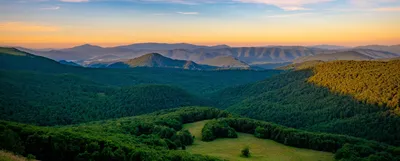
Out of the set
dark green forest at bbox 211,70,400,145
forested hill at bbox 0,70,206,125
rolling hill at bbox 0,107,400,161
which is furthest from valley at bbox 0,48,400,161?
forested hill at bbox 0,70,206,125

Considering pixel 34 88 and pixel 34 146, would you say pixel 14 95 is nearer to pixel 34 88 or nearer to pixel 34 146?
pixel 34 88

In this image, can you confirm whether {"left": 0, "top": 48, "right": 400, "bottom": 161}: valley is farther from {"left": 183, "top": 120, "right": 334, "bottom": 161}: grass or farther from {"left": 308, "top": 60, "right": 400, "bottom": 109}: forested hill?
{"left": 308, "top": 60, "right": 400, "bottom": 109}: forested hill

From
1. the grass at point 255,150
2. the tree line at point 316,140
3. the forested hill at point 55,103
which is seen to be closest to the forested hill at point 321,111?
the tree line at point 316,140

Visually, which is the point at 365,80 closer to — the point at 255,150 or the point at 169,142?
the point at 255,150

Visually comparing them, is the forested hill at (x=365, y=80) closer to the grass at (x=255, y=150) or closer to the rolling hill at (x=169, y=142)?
the rolling hill at (x=169, y=142)

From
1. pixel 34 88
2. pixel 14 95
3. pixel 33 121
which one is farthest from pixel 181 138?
pixel 34 88

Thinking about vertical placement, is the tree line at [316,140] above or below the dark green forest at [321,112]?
above
